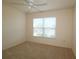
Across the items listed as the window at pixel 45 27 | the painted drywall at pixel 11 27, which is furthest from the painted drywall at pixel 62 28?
the painted drywall at pixel 11 27

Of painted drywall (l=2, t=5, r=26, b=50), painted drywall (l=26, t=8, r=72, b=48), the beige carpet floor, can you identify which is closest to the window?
painted drywall (l=26, t=8, r=72, b=48)

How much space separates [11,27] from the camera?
6039mm

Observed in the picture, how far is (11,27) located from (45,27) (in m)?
2.47

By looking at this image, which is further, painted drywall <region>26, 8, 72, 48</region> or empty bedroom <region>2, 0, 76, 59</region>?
painted drywall <region>26, 8, 72, 48</region>

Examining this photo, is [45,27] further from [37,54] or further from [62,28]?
[37,54]

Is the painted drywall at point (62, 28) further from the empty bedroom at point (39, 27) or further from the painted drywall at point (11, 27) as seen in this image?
the painted drywall at point (11, 27)

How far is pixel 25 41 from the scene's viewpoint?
8.05 meters

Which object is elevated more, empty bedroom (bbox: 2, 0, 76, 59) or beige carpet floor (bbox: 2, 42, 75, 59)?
empty bedroom (bbox: 2, 0, 76, 59)

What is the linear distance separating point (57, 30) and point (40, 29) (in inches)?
59.9

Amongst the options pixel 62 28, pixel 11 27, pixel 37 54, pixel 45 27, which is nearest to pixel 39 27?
pixel 45 27

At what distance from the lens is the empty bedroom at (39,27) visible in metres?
5.17

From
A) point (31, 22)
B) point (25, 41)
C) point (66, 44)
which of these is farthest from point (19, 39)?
point (66, 44)

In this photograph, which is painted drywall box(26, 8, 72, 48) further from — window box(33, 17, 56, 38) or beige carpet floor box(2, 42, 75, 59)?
beige carpet floor box(2, 42, 75, 59)

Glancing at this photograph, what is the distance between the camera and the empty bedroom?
517 cm
